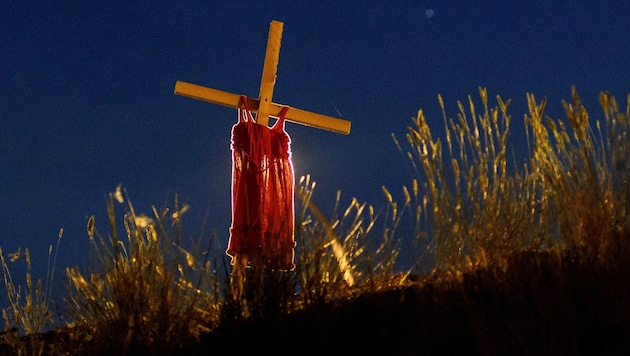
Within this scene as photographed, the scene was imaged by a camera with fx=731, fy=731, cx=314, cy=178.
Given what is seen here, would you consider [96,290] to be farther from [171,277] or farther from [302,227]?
[302,227]

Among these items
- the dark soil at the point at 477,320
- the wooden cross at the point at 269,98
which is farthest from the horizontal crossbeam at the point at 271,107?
the dark soil at the point at 477,320

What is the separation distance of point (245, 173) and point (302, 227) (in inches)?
32.2

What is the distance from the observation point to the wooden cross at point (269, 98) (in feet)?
11.8

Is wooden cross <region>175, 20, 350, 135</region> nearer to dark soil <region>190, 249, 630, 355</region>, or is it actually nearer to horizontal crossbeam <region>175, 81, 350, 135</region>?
horizontal crossbeam <region>175, 81, 350, 135</region>

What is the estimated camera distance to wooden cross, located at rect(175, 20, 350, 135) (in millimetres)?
3586

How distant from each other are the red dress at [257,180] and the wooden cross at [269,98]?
0.07 metres

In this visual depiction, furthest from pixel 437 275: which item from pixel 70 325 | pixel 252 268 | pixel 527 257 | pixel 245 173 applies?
pixel 70 325

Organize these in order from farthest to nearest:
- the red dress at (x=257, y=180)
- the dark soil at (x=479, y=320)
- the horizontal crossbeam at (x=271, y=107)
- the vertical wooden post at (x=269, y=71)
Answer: the vertical wooden post at (x=269, y=71) → the horizontal crossbeam at (x=271, y=107) → the red dress at (x=257, y=180) → the dark soil at (x=479, y=320)

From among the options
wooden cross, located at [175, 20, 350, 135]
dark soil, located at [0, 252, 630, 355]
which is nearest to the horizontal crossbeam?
wooden cross, located at [175, 20, 350, 135]

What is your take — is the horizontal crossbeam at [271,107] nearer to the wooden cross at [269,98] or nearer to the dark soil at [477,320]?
the wooden cross at [269,98]

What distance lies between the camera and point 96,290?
8.84 feet

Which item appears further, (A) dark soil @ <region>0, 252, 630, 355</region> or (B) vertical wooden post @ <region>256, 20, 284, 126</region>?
(B) vertical wooden post @ <region>256, 20, 284, 126</region>

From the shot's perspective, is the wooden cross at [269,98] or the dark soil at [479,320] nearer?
the dark soil at [479,320]

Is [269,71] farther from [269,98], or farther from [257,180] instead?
[257,180]
